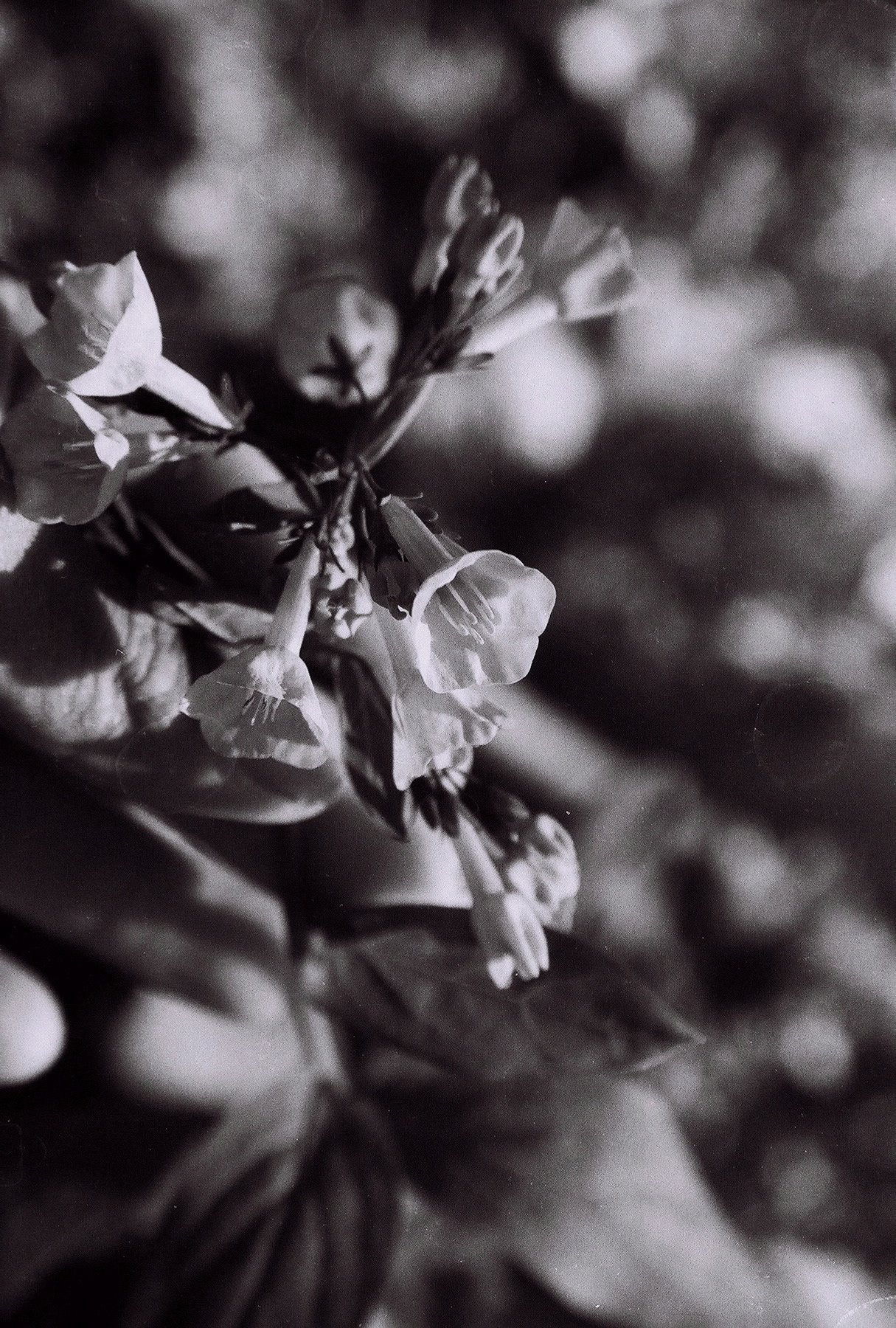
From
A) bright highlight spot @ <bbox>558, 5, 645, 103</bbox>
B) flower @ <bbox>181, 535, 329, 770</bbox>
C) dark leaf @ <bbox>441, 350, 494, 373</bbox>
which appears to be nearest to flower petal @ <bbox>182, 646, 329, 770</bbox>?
flower @ <bbox>181, 535, 329, 770</bbox>

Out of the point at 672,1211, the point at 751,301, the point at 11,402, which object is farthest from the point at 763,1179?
the point at 11,402

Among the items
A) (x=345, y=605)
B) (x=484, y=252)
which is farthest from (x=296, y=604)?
(x=484, y=252)

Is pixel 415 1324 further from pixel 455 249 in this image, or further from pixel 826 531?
pixel 455 249

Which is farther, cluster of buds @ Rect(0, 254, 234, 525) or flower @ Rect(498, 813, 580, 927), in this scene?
flower @ Rect(498, 813, 580, 927)

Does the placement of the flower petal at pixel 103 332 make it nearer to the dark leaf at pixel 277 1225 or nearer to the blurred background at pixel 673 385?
the blurred background at pixel 673 385

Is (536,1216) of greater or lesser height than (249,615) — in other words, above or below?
below

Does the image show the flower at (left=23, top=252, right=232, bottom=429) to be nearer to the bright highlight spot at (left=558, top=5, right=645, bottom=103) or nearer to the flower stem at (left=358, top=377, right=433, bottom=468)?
the flower stem at (left=358, top=377, right=433, bottom=468)

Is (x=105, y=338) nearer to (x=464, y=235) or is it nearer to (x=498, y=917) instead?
(x=464, y=235)
